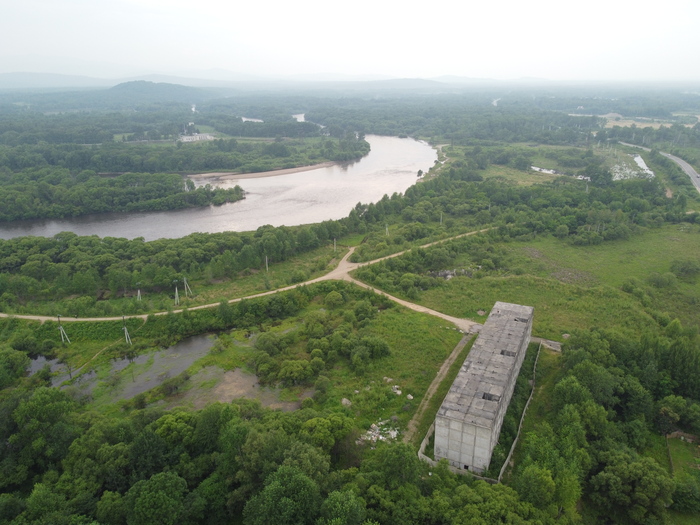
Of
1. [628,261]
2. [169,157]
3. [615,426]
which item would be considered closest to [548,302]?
[628,261]

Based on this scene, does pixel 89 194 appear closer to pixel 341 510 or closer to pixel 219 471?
pixel 219 471

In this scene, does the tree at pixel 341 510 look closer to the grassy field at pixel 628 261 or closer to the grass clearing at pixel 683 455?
the grass clearing at pixel 683 455

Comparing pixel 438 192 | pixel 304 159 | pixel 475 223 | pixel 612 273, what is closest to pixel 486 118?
pixel 304 159

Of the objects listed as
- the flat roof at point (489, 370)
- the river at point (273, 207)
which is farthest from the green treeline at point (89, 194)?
the flat roof at point (489, 370)

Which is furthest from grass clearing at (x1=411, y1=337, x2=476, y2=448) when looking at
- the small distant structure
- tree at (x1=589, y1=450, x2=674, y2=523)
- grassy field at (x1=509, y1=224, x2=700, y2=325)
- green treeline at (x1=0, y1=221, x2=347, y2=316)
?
the small distant structure

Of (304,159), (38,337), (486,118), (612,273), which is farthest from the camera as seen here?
(486,118)

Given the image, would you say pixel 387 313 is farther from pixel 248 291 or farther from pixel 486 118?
pixel 486 118

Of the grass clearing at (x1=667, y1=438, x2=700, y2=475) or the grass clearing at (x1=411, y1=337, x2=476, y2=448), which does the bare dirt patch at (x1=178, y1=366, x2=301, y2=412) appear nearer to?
the grass clearing at (x1=411, y1=337, x2=476, y2=448)
